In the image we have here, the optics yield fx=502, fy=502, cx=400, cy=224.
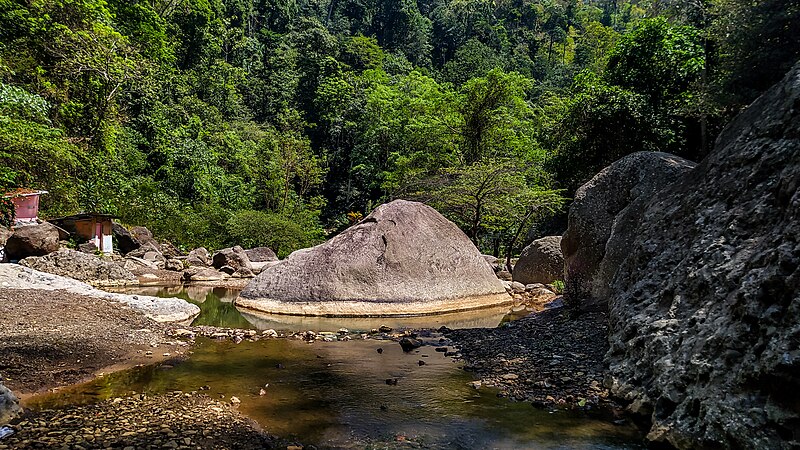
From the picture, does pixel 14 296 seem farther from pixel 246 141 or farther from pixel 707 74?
pixel 246 141

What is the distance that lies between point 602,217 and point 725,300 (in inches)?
267

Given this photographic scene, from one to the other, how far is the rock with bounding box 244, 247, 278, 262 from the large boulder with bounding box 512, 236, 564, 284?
12.2m

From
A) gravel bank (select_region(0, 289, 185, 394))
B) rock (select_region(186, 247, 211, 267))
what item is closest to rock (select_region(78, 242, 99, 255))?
rock (select_region(186, 247, 211, 267))

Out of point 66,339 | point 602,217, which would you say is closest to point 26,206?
point 66,339

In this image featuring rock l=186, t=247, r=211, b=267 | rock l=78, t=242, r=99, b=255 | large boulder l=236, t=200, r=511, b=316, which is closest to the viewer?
large boulder l=236, t=200, r=511, b=316

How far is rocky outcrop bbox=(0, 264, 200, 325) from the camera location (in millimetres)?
11102

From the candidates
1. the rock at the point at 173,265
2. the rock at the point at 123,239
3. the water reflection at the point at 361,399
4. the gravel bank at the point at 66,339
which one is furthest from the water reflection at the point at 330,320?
the rock at the point at 123,239

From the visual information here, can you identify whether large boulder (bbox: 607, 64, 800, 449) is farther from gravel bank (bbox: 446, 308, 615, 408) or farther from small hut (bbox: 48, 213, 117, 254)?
small hut (bbox: 48, 213, 117, 254)

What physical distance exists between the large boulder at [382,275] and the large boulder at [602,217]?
3287 millimetres

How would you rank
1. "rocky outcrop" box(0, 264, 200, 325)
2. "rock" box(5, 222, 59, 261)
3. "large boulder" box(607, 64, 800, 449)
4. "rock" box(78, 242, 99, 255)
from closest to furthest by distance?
"large boulder" box(607, 64, 800, 449)
"rocky outcrop" box(0, 264, 200, 325)
"rock" box(5, 222, 59, 261)
"rock" box(78, 242, 99, 255)

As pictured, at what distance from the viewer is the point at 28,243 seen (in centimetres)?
1582

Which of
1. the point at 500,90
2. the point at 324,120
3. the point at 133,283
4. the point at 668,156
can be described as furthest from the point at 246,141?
the point at 668,156

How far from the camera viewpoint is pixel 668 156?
1095cm

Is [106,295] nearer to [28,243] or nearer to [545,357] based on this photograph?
[28,243]
